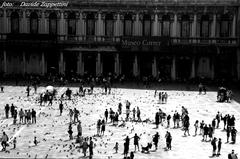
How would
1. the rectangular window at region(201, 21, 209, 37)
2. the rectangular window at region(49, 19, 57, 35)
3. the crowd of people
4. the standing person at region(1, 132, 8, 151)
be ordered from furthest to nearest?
the rectangular window at region(49, 19, 57, 35) < the rectangular window at region(201, 21, 209, 37) < the crowd of people < the standing person at region(1, 132, 8, 151)

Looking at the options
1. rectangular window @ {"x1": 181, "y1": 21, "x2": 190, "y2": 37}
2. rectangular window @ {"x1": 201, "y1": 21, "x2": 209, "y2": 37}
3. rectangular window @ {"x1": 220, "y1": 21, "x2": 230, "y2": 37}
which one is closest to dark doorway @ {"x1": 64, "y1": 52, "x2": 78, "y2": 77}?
rectangular window @ {"x1": 181, "y1": 21, "x2": 190, "y2": 37}

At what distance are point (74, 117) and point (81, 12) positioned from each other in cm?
3604

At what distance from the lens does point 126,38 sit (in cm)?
7531

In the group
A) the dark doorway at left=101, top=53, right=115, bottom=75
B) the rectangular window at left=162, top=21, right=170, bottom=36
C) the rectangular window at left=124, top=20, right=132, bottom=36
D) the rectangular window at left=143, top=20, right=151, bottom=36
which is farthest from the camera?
the dark doorway at left=101, top=53, right=115, bottom=75

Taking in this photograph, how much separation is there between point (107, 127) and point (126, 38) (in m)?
35.2

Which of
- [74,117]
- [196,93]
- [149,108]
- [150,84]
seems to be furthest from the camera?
[150,84]

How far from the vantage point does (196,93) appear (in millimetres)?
63188

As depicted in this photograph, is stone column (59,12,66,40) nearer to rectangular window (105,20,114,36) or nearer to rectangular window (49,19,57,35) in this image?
rectangular window (49,19,57,35)

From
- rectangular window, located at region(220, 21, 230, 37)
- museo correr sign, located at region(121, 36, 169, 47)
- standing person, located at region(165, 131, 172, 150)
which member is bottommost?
standing person, located at region(165, 131, 172, 150)

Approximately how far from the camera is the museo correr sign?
2948 inches

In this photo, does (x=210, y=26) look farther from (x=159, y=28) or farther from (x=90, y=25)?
(x=90, y=25)

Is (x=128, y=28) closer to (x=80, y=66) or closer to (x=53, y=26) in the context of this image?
(x=80, y=66)

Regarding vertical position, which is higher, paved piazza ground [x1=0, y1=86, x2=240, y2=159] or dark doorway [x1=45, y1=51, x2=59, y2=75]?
dark doorway [x1=45, y1=51, x2=59, y2=75]

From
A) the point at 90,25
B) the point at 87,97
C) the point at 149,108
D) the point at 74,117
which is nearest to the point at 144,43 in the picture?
the point at 90,25
